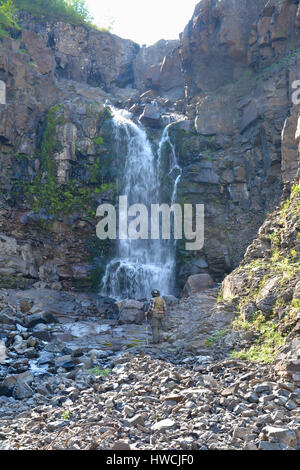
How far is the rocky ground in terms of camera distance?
507 centimetres

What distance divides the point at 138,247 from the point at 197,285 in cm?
508

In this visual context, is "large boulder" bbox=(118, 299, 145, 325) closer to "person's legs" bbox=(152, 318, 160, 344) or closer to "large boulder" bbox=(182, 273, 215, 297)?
"large boulder" bbox=(182, 273, 215, 297)

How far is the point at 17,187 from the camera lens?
68.9 feet

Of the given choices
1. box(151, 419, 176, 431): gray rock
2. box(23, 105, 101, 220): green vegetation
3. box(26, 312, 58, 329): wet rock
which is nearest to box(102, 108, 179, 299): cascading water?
box(23, 105, 101, 220): green vegetation

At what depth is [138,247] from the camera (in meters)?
21.0

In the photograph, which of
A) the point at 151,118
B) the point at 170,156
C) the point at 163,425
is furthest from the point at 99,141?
the point at 163,425

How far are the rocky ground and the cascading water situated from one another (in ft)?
21.1

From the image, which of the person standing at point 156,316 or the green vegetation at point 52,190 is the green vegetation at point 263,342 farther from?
the green vegetation at point 52,190

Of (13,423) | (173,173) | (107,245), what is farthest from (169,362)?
(173,173)

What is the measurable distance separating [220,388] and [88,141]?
18.7 meters

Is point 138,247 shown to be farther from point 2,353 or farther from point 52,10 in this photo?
point 52,10

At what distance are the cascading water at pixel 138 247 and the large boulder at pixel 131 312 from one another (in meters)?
3.13
